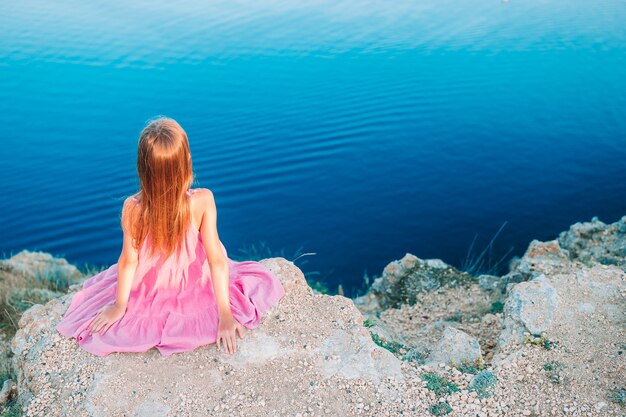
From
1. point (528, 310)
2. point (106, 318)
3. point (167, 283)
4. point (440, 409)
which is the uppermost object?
point (167, 283)

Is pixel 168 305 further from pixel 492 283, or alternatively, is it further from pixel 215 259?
pixel 492 283

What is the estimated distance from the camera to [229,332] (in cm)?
410

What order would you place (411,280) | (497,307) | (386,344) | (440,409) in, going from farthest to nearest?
(411,280) < (497,307) < (386,344) < (440,409)

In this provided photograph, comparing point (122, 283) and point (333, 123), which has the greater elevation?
point (122, 283)

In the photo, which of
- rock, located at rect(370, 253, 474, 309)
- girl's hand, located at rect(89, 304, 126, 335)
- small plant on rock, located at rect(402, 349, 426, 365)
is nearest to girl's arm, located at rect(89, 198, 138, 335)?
girl's hand, located at rect(89, 304, 126, 335)

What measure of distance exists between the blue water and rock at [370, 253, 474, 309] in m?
1.81

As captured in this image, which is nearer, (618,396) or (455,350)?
Answer: (618,396)

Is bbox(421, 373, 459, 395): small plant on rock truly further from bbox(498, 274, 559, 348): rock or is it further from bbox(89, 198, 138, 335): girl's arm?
bbox(89, 198, 138, 335): girl's arm

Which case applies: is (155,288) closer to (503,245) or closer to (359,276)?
(359,276)

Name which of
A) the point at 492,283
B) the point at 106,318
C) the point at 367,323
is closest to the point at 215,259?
the point at 106,318

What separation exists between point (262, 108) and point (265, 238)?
4790mm

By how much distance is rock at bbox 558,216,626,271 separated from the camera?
666cm

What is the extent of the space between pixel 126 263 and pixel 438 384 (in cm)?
225

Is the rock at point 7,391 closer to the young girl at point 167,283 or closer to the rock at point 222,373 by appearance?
the rock at point 222,373
